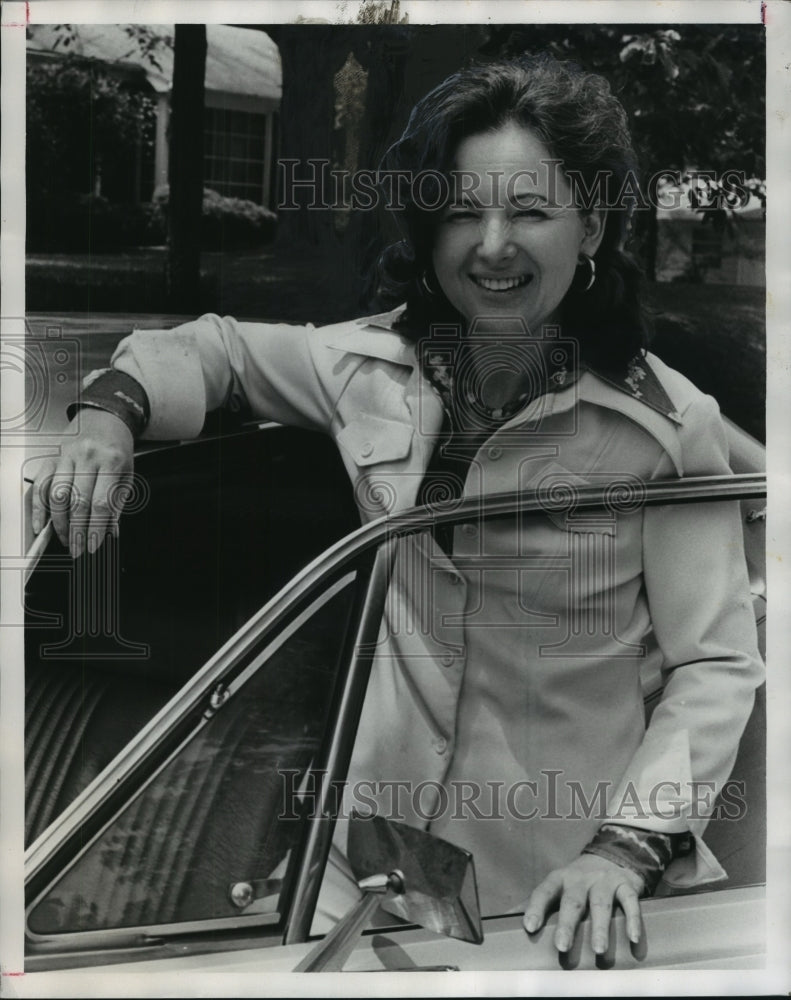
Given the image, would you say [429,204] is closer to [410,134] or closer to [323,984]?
[410,134]

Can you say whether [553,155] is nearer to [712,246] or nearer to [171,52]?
[712,246]

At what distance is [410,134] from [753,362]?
1019 millimetres

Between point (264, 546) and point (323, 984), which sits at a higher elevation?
point (264, 546)

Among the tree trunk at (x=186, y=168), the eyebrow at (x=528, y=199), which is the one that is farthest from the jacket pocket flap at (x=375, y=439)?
the eyebrow at (x=528, y=199)

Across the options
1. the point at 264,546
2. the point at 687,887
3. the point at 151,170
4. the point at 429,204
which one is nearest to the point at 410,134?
the point at 429,204

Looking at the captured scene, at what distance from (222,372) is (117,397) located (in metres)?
0.26

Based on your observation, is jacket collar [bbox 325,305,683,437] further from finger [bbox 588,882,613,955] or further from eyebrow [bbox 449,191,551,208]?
finger [bbox 588,882,613,955]

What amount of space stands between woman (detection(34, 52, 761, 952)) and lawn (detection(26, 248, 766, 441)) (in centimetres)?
9

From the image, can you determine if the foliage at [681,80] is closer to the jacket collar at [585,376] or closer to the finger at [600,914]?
the jacket collar at [585,376]

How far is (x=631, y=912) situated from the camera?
284cm

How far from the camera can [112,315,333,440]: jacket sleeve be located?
9.84 ft

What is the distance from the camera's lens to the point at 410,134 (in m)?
2.97

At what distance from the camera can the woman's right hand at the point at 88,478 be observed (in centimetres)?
298

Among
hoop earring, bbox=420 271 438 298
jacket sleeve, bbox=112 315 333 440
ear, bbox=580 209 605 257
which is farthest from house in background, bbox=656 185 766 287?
jacket sleeve, bbox=112 315 333 440
